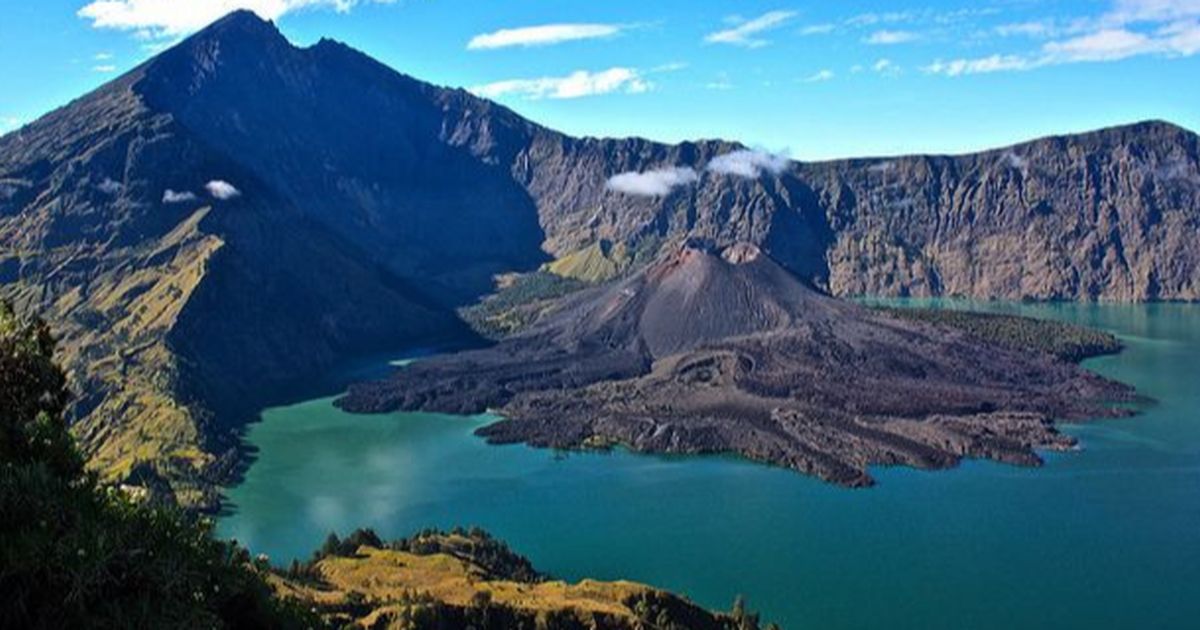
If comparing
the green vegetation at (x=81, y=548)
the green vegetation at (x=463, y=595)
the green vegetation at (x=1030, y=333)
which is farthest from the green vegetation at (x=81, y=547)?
the green vegetation at (x=1030, y=333)

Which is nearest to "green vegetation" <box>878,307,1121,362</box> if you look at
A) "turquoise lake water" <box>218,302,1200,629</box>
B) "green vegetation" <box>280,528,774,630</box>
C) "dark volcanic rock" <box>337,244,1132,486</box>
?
"dark volcanic rock" <box>337,244,1132,486</box>

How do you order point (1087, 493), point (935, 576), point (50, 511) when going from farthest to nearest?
point (1087, 493) < point (935, 576) < point (50, 511)

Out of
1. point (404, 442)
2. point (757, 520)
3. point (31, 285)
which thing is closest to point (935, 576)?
point (757, 520)

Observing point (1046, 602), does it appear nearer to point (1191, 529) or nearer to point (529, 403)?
point (1191, 529)

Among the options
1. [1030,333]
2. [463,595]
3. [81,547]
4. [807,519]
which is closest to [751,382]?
[807,519]

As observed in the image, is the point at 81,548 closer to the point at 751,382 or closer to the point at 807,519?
the point at 807,519

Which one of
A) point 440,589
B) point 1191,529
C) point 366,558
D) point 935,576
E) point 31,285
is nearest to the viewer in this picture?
point 440,589
